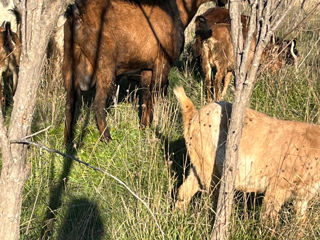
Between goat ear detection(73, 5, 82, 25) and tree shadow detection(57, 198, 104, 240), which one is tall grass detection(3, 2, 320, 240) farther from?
goat ear detection(73, 5, 82, 25)

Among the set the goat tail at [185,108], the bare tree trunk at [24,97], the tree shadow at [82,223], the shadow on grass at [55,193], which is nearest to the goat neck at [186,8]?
the shadow on grass at [55,193]

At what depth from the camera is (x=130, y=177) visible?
16.8ft

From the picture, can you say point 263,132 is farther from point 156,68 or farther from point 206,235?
point 156,68

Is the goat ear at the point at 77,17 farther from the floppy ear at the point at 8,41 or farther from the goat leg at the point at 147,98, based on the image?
the floppy ear at the point at 8,41

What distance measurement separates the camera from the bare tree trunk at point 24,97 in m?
2.72

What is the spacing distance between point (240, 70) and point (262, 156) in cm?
140

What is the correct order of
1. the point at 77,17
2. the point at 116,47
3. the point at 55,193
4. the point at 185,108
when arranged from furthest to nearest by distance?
the point at 116,47 < the point at 77,17 < the point at 55,193 < the point at 185,108

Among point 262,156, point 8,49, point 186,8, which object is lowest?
point 262,156

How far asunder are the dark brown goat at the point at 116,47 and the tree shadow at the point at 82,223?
1346 mm

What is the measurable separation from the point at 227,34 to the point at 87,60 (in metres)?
2.88

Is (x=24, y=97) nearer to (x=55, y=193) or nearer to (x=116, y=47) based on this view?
(x=55, y=193)

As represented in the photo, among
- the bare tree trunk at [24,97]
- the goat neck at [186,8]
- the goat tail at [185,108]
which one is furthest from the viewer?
the goat neck at [186,8]

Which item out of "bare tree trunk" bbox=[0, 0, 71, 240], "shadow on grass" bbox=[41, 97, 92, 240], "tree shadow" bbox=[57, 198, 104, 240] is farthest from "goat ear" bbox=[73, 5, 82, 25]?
"bare tree trunk" bbox=[0, 0, 71, 240]

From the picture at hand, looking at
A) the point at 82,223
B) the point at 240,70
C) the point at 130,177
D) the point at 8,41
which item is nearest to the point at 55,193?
the point at 82,223
